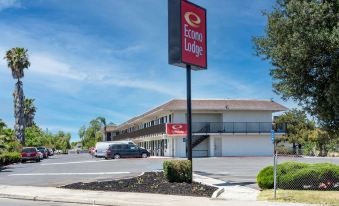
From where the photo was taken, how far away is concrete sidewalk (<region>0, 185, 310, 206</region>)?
15562mm

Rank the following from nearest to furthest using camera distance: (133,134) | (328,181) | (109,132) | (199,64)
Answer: (328,181) < (199,64) < (133,134) < (109,132)

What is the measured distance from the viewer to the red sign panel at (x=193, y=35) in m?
21.5

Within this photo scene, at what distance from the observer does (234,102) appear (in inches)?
2373

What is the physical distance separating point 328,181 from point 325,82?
4825 millimetres

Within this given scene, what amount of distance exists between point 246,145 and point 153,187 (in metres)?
40.9

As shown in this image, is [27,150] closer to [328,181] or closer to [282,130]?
[282,130]

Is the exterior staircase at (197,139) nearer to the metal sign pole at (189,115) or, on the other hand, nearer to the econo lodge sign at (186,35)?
the econo lodge sign at (186,35)

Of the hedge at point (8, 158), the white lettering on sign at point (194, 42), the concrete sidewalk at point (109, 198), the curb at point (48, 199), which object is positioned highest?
the white lettering on sign at point (194, 42)

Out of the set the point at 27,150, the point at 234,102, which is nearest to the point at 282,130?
the point at 234,102

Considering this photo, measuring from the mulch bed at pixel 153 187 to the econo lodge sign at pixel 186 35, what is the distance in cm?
499

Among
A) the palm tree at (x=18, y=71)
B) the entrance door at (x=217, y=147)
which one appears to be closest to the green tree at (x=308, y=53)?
the entrance door at (x=217, y=147)

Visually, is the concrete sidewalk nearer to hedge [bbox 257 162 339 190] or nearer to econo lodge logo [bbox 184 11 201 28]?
hedge [bbox 257 162 339 190]

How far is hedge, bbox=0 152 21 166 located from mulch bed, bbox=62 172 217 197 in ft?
79.9

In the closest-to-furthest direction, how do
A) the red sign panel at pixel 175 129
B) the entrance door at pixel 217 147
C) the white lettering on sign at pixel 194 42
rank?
the white lettering on sign at pixel 194 42
the red sign panel at pixel 175 129
the entrance door at pixel 217 147
